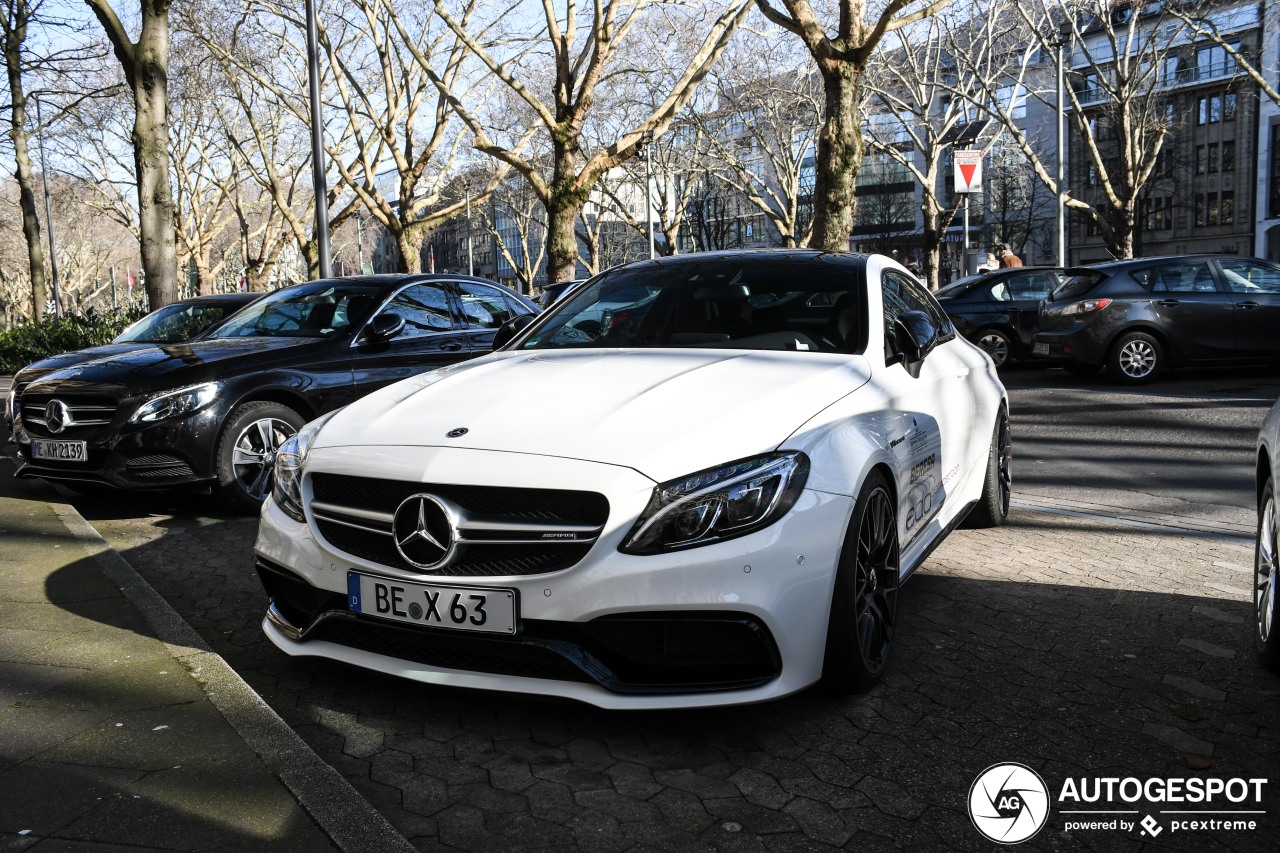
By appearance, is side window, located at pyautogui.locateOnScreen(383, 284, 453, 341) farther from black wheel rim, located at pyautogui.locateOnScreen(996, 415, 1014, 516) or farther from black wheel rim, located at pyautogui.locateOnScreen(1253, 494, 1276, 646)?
black wheel rim, located at pyautogui.locateOnScreen(1253, 494, 1276, 646)

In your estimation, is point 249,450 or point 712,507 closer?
point 712,507

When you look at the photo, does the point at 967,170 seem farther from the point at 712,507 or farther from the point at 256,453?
the point at 712,507

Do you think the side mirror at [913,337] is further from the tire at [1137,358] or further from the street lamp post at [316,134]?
the street lamp post at [316,134]

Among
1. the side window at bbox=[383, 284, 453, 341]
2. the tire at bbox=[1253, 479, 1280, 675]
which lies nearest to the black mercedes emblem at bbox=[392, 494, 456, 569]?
the tire at bbox=[1253, 479, 1280, 675]

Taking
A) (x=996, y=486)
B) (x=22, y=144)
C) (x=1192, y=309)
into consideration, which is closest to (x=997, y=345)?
(x=1192, y=309)

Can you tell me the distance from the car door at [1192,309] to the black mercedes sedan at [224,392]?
8652 millimetres

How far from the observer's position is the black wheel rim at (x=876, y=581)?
3557 mm

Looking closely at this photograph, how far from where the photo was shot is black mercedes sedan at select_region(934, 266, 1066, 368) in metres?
15.6

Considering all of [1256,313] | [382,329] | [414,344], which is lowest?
[1256,313]

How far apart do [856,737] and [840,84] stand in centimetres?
1334

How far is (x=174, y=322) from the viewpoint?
11562 mm

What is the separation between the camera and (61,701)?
366cm

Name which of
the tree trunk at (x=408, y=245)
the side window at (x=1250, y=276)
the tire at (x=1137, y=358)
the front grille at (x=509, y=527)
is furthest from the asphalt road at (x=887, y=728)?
the tree trunk at (x=408, y=245)

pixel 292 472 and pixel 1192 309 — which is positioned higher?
pixel 1192 309
